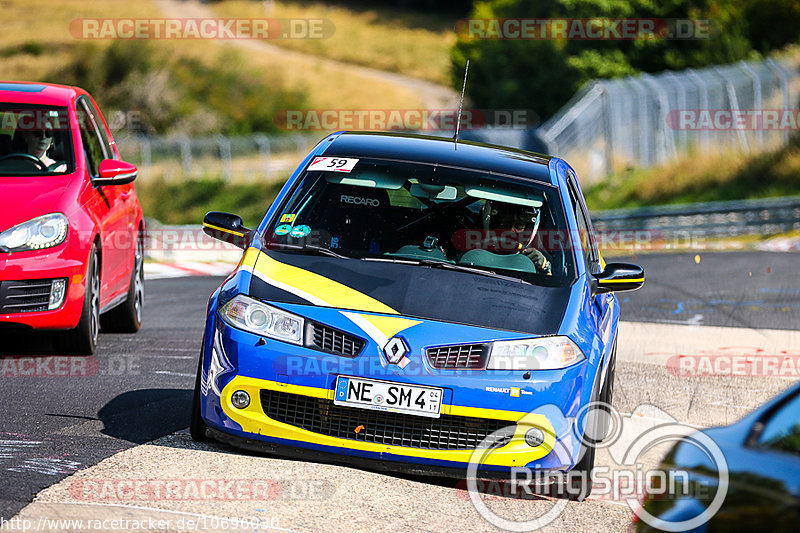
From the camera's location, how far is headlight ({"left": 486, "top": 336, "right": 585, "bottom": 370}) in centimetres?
567

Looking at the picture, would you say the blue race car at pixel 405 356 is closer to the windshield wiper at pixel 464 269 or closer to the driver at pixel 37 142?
the windshield wiper at pixel 464 269

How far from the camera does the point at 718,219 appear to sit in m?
21.4

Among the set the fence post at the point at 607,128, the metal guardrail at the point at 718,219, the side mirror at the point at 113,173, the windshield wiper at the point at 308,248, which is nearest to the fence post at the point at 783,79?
the metal guardrail at the point at 718,219

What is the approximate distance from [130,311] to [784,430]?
707 centimetres

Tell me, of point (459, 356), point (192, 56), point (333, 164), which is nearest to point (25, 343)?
point (333, 164)

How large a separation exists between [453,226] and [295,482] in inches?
80.3

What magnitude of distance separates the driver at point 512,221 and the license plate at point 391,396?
1.49 meters

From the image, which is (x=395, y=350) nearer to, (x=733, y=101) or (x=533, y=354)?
(x=533, y=354)

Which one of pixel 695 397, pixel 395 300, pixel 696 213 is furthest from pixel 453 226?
pixel 696 213

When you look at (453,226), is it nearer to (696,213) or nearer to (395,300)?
(395,300)

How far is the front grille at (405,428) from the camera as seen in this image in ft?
18.5

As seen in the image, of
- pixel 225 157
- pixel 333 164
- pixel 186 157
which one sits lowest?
pixel 186 157

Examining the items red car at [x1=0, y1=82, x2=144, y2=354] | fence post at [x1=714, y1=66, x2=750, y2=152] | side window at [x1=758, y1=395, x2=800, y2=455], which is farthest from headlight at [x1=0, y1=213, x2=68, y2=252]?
fence post at [x1=714, y1=66, x2=750, y2=152]

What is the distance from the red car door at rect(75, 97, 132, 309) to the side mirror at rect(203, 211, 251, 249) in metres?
1.81
